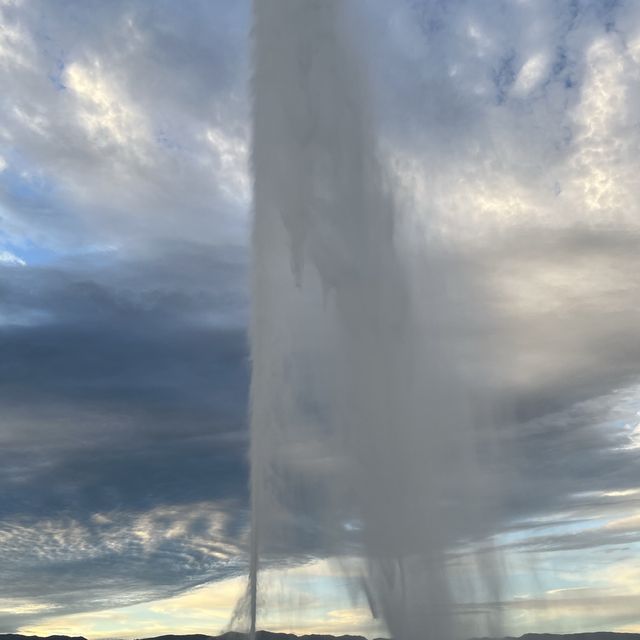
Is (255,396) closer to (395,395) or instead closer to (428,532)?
(395,395)

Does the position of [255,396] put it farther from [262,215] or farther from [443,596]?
[443,596]

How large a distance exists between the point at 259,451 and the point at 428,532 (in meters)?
14.0

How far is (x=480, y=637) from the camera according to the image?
162ft

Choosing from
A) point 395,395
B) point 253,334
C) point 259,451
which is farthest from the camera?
point 395,395

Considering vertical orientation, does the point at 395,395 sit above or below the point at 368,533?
above

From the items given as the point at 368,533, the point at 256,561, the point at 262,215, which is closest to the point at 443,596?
the point at 368,533

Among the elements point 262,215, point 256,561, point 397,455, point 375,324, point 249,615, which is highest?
point 262,215

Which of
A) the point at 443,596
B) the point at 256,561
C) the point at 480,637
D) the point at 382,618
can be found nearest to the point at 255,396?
the point at 256,561

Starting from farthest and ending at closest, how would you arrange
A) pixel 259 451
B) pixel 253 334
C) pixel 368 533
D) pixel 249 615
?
pixel 368 533 → pixel 253 334 → pixel 259 451 → pixel 249 615

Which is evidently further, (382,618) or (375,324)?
(375,324)

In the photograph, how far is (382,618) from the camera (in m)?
42.8

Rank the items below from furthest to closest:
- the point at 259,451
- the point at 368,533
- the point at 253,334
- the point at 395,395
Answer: the point at 395,395 → the point at 368,533 → the point at 253,334 → the point at 259,451

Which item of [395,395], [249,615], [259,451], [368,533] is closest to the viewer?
[249,615]

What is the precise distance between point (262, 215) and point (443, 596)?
2576 cm
